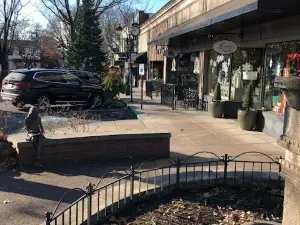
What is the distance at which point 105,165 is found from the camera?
7422 millimetres

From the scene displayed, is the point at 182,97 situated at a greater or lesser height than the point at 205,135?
greater

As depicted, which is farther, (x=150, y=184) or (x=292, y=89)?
(x=150, y=184)

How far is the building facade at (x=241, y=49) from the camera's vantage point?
31.0 ft

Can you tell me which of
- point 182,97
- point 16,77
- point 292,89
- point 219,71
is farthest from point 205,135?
point 16,77

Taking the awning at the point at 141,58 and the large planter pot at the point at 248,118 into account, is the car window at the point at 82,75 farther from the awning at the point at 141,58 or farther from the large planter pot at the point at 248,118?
the awning at the point at 141,58

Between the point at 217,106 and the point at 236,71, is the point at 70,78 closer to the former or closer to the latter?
the point at 217,106

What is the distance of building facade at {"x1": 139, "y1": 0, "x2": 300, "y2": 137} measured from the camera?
31.0 ft

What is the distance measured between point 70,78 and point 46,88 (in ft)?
4.68

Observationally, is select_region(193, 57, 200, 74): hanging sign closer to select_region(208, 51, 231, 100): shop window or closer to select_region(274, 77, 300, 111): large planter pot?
select_region(208, 51, 231, 100): shop window

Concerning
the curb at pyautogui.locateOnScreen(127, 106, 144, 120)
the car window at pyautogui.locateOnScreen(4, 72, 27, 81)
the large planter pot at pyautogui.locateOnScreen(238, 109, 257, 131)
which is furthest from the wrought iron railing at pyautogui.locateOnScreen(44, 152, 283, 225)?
the car window at pyautogui.locateOnScreen(4, 72, 27, 81)

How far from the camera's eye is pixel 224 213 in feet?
16.1

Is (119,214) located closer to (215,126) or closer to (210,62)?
(215,126)

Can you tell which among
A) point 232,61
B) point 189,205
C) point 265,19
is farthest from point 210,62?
point 189,205

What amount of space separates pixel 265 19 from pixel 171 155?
4.86 metres
